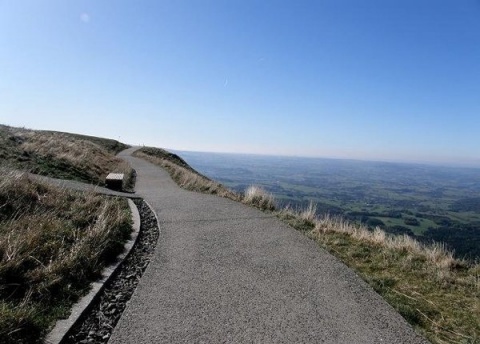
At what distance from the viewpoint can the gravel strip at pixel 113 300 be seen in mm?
4058

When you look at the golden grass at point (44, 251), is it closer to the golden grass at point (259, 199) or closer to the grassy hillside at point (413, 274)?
the grassy hillside at point (413, 274)

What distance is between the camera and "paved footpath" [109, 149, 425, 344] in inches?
165

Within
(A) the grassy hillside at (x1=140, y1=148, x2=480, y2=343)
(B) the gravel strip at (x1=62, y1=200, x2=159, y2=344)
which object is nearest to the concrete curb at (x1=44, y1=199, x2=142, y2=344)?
(B) the gravel strip at (x1=62, y1=200, x2=159, y2=344)

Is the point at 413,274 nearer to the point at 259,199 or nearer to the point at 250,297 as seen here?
the point at 250,297

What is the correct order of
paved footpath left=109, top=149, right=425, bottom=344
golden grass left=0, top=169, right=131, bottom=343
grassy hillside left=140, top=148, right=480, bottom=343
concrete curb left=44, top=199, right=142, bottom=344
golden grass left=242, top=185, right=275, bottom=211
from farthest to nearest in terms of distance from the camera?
1. golden grass left=242, top=185, right=275, bottom=211
2. grassy hillside left=140, top=148, right=480, bottom=343
3. paved footpath left=109, top=149, right=425, bottom=344
4. golden grass left=0, top=169, right=131, bottom=343
5. concrete curb left=44, top=199, right=142, bottom=344

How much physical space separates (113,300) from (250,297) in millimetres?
1943

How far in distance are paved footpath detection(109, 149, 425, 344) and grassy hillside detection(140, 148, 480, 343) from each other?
1.54 feet

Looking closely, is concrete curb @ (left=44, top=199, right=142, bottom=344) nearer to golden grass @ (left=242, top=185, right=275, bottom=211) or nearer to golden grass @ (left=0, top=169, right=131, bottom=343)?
golden grass @ (left=0, top=169, right=131, bottom=343)

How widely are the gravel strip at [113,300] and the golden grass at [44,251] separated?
0.29m

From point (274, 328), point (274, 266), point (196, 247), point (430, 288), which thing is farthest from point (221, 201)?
point (274, 328)

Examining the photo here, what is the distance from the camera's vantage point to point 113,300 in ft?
16.2

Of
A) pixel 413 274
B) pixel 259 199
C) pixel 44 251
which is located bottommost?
pixel 413 274

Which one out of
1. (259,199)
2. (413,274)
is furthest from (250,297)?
(259,199)

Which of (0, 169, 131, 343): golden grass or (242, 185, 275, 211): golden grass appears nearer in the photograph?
(0, 169, 131, 343): golden grass
